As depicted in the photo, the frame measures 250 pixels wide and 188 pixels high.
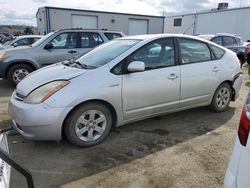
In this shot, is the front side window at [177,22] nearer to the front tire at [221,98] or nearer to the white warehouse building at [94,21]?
the white warehouse building at [94,21]

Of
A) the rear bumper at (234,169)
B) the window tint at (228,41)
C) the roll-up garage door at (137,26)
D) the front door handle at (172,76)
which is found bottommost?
the rear bumper at (234,169)

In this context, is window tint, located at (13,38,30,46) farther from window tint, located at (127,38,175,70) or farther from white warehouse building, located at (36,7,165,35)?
white warehouse building, located at (36,7,165,35)

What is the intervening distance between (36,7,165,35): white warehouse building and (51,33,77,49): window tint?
629 inches

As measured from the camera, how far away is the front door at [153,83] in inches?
147

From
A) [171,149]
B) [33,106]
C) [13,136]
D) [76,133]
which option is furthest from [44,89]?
[171,149]

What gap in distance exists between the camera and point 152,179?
2875 millimetres

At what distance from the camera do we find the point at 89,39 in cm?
780

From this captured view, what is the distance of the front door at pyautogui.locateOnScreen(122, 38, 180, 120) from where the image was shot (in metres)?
3.74

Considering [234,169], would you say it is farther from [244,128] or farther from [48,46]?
[48,46]

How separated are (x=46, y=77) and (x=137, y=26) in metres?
25.0

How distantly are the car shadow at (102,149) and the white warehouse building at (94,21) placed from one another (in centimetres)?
2034

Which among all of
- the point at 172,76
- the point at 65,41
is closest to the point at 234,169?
the point at 172,76

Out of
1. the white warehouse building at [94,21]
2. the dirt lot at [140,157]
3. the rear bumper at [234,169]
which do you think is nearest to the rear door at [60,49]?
the dirt lot at [140,157]

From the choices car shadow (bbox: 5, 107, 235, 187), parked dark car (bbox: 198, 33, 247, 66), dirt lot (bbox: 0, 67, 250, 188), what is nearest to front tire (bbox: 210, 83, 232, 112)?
car shadow (bbox: 5, 107, 235, 187)
